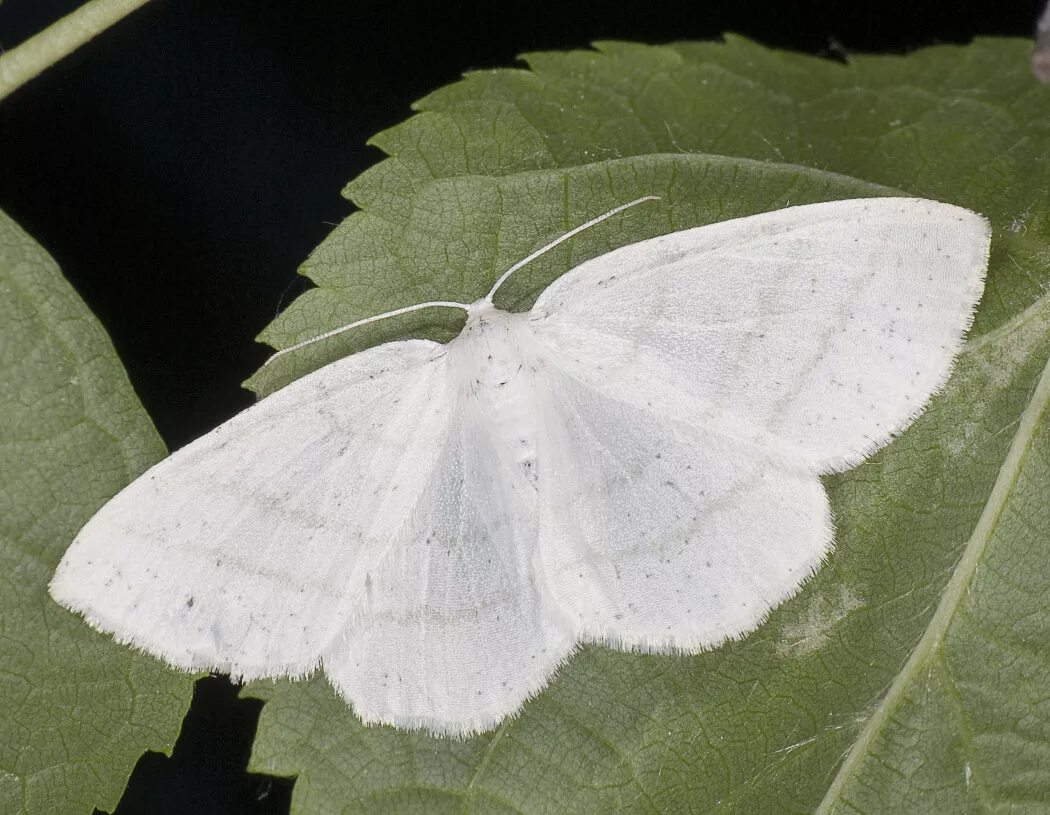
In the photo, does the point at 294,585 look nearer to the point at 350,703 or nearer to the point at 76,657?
the point at 350,703

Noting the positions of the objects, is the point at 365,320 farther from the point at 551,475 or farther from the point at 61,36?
the point at 61,36

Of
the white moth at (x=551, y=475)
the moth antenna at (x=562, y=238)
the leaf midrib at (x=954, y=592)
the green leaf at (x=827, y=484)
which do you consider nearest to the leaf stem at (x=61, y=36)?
the green leaf at (x=827, y=484)

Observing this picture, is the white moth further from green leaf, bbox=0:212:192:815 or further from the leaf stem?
the leaf stem

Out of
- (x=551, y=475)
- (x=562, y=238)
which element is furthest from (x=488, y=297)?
(x=551, y=475)

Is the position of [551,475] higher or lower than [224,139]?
lower

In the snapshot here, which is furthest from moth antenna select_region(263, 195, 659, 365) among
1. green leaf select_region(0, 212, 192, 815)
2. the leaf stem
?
the leaf stem

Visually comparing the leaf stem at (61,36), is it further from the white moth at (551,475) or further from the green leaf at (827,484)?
the white moth at (551,475)

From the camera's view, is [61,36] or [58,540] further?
[58,540]
